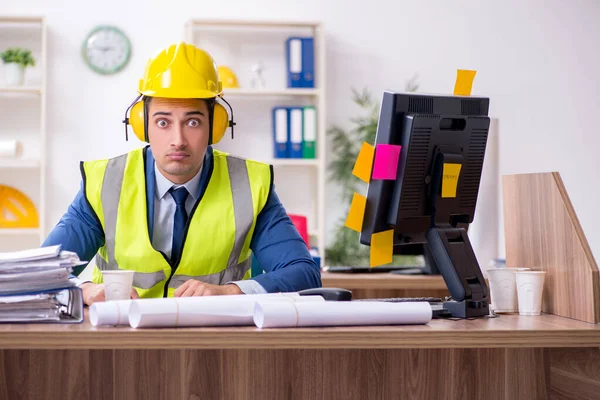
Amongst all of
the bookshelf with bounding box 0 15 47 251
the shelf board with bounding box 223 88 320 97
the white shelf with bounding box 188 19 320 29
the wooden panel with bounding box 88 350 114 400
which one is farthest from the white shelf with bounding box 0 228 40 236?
the wooden panel with bounding box 88 350 114 400

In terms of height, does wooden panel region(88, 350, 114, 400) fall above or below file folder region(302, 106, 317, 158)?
below

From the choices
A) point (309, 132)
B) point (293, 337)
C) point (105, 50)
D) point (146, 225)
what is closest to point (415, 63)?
point (309, 132)

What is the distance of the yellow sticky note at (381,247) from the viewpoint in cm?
190

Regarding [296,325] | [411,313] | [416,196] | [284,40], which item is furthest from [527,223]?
[284,40]

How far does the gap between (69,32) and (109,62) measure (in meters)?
0.31

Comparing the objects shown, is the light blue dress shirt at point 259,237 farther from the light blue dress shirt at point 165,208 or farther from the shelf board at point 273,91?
the shelf board at point 273,91

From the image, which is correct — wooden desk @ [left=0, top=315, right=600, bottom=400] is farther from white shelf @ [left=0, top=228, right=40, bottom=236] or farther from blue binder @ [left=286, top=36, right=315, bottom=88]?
blue binder @ [left=286, top=36, right=315, bottom=88]

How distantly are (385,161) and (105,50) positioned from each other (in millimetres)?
3614

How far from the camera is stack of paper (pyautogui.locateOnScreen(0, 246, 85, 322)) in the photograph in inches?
59.0

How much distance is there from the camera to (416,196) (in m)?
1.90

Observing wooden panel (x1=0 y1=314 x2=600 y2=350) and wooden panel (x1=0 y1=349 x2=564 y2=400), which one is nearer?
wooden panel (x1=0 y1=314 x2=600 y2=350)

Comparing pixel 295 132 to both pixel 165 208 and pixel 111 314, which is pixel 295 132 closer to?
pixel 165 208

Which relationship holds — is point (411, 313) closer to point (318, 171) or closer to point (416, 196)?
point (416, 196)

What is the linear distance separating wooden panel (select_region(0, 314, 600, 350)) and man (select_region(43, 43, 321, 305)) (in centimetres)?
66
